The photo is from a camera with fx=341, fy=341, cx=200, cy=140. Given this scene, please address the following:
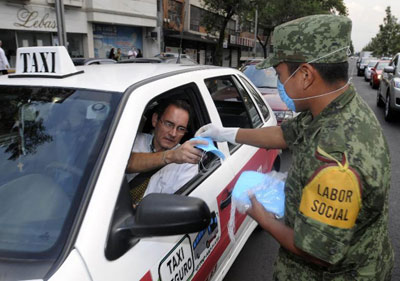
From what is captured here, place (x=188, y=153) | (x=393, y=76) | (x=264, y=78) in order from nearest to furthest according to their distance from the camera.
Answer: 1. (x=188, y=153)
2. (x=264, y=78)
3. (x=393, y=76)

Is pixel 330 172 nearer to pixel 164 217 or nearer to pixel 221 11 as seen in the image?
pixel 164 217

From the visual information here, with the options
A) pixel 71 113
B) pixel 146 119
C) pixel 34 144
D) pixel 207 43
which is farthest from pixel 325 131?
pixel 207 43

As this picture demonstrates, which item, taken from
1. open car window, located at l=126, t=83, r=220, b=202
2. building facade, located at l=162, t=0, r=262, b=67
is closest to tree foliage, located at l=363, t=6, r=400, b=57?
building facade, located at l=162, t=0, r=262, b=67

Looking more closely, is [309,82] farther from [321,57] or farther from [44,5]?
[44,5]

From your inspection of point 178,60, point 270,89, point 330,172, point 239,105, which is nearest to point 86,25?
point 270,89

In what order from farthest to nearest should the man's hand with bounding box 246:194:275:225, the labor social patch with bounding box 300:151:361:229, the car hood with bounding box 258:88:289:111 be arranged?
the car hood with bounding box 258:88:289:111, the man's hand with bounding box 246:194:275:225, the labor social patch with bounding box 300:151:361:229

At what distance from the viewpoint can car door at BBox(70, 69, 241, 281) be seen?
47.5 inches

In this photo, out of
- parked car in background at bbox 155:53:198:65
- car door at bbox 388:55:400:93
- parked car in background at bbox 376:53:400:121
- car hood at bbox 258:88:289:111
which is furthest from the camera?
car door at bbox 388:55:400:93

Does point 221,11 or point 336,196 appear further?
point 221,11

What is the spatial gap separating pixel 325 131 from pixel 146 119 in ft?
5.80

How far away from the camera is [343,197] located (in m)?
1.12

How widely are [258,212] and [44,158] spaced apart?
0.97 m

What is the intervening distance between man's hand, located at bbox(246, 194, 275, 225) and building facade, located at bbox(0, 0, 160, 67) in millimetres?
16610

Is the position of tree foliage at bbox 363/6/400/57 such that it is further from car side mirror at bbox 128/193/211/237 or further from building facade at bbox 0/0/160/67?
car side mirror at bbox 128/193/211/237
